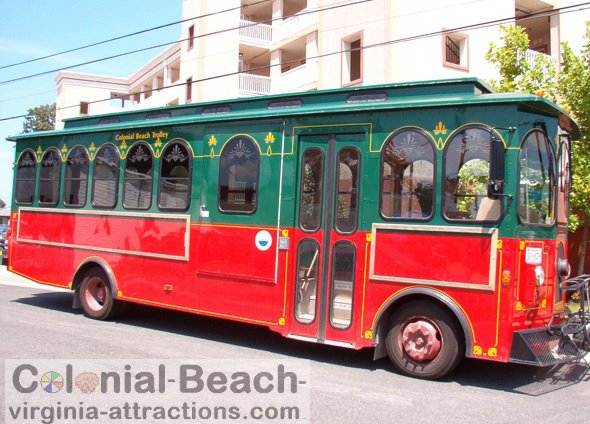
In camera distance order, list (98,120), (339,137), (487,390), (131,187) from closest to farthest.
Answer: (487,390)
(339,137)
(131,187)
(98,120)

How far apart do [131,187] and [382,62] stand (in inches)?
388

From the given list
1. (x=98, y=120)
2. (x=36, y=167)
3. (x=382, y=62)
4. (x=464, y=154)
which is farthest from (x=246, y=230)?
(x=382, y=62)

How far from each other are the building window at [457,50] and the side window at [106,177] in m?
11.1

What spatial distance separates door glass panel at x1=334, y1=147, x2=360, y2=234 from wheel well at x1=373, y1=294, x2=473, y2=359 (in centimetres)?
99

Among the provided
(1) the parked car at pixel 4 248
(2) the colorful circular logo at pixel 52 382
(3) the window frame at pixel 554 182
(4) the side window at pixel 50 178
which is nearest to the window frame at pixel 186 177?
(4) the side window at pixel 50 178

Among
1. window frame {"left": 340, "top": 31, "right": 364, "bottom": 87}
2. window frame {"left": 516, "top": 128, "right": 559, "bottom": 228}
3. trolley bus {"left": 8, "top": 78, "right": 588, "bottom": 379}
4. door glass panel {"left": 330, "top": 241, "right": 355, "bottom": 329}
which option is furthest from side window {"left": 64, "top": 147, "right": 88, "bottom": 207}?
window frame {"left": 340, "top": 31, "right": 364, "bottom": 87}

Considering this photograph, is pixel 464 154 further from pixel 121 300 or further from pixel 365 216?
pixel 121 300

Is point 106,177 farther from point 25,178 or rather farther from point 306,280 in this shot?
point 306,280

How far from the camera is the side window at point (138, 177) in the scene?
8.55 m

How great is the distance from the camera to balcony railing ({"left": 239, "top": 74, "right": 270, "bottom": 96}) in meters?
26.1

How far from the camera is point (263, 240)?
283 inches

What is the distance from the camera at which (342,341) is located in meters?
6.51

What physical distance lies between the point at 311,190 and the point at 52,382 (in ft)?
11.7

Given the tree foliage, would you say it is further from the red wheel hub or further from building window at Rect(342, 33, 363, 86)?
building window at Rect(342, 33, 363, 86)
